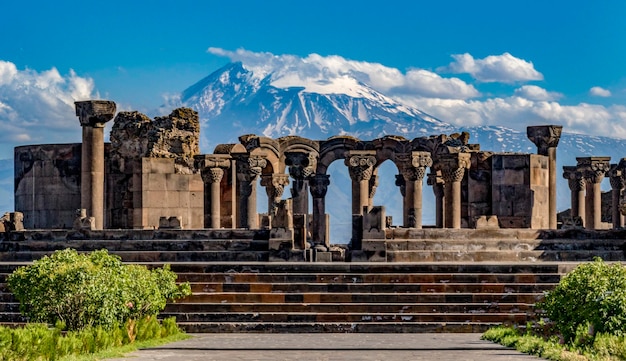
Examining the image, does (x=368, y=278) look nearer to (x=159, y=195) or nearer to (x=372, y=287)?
(x=372, y=287)

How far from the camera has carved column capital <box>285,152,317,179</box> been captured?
44.4 meters

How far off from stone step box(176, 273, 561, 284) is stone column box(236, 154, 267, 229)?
53.8 feet

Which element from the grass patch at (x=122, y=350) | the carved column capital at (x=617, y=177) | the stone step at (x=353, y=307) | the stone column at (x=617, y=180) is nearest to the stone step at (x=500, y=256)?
the stone step at (x=353, y=307)

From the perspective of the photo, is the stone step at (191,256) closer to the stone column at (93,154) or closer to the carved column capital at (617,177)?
the stone column at (93,154)

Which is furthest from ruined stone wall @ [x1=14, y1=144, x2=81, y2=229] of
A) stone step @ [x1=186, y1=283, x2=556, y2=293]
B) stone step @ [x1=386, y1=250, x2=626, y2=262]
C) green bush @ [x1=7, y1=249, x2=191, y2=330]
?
green bush @ [x1=7, y1=249, x2=191, y2=330]

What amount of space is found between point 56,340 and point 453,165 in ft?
75.7

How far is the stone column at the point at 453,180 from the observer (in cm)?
4025

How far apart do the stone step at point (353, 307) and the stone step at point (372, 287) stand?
0.59 m

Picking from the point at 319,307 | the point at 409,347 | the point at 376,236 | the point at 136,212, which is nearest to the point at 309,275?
the point at 319,307

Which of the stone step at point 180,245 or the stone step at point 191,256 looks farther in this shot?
the stone step at point 180,245

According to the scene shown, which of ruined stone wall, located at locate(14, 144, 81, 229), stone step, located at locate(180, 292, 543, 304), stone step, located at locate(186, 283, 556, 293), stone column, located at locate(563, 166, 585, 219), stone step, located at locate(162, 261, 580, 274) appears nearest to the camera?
stone step, located at locate(180, 292, 543, 304)

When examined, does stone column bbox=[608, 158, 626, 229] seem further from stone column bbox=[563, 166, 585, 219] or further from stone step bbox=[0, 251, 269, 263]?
stone step bbox=[0, 251, 269, 263]

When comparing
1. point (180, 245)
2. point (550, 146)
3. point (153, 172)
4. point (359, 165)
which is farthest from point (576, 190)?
point (180, 245)

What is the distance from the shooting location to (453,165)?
132 feet
